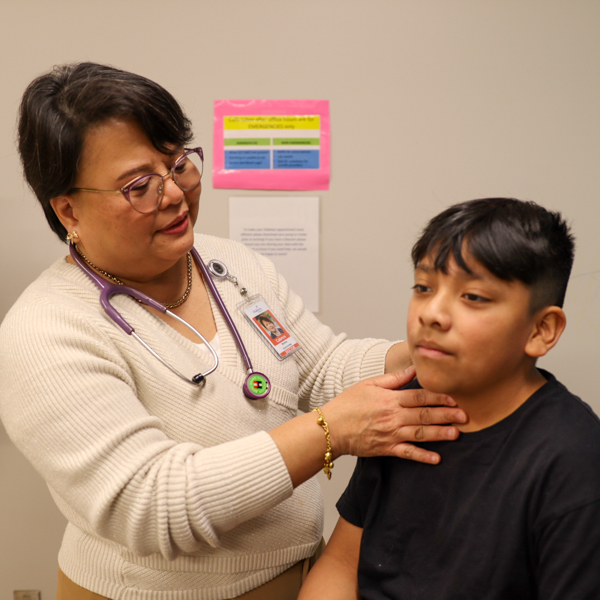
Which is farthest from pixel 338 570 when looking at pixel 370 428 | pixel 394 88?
pixel 394 88

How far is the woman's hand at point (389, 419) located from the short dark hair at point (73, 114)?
2.04ft

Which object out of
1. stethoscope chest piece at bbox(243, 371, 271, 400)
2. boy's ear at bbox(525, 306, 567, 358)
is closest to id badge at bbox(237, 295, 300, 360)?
stethoscope chest piece at bbox(243, 371, 271, 400)

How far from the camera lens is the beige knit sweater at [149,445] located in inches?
37.7

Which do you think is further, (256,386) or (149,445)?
(256,386)

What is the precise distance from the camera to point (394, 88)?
192cm

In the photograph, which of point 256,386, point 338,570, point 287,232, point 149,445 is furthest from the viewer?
point 287,232

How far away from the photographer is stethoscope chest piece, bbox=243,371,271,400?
1196 millimetres

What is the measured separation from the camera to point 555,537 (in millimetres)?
830

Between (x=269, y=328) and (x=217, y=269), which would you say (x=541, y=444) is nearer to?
(x=269, y=328)

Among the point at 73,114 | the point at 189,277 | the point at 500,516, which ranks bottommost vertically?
the point at 500,516

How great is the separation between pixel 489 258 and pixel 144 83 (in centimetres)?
74

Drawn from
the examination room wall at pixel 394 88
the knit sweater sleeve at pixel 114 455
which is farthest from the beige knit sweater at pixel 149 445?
the examination room wall at pixel 394 88

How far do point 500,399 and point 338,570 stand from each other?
1.49 ft

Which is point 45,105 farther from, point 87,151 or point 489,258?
point 489,258
